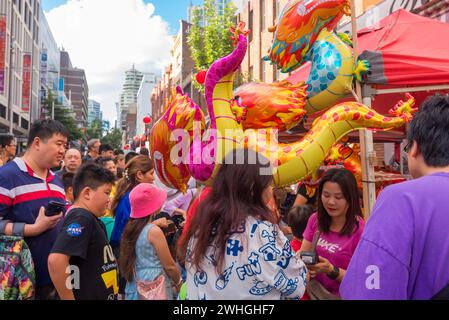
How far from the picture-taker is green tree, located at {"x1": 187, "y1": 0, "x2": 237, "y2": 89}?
57.1 ft

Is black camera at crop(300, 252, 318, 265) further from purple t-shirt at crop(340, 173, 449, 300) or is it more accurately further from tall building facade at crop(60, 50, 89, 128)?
tall building facade at crop(60, 50, 89, 128)

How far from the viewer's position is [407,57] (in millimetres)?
3670

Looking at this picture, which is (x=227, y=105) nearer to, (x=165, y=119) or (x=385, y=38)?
(x=165, y=119)

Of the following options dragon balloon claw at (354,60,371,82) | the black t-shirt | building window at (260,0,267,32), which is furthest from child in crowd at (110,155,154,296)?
building window at (260,0,267,32)

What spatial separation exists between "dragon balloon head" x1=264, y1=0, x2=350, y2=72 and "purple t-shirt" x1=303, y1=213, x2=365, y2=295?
1.65m

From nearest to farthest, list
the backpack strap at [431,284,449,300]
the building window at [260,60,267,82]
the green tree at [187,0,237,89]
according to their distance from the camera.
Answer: the backpack strap at [431,284,449,300] → the green tree at [187,0,237,89] → the building window at [260,60,267,82]

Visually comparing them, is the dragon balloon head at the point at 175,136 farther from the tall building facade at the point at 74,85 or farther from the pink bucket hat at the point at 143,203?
the tall building facade at the point at 74,85

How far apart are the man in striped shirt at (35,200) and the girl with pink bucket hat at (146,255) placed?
1.74 ft

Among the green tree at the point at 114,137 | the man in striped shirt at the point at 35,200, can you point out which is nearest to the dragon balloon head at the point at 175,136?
the man in striped shirt at the point at 35,200

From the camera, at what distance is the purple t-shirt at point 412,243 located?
1.33 metres

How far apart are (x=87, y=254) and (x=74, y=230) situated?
0.17 m

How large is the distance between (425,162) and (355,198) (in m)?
1.45

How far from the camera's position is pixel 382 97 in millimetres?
5723

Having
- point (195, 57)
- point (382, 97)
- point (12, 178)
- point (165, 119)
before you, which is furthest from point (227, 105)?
point (195, 57)
